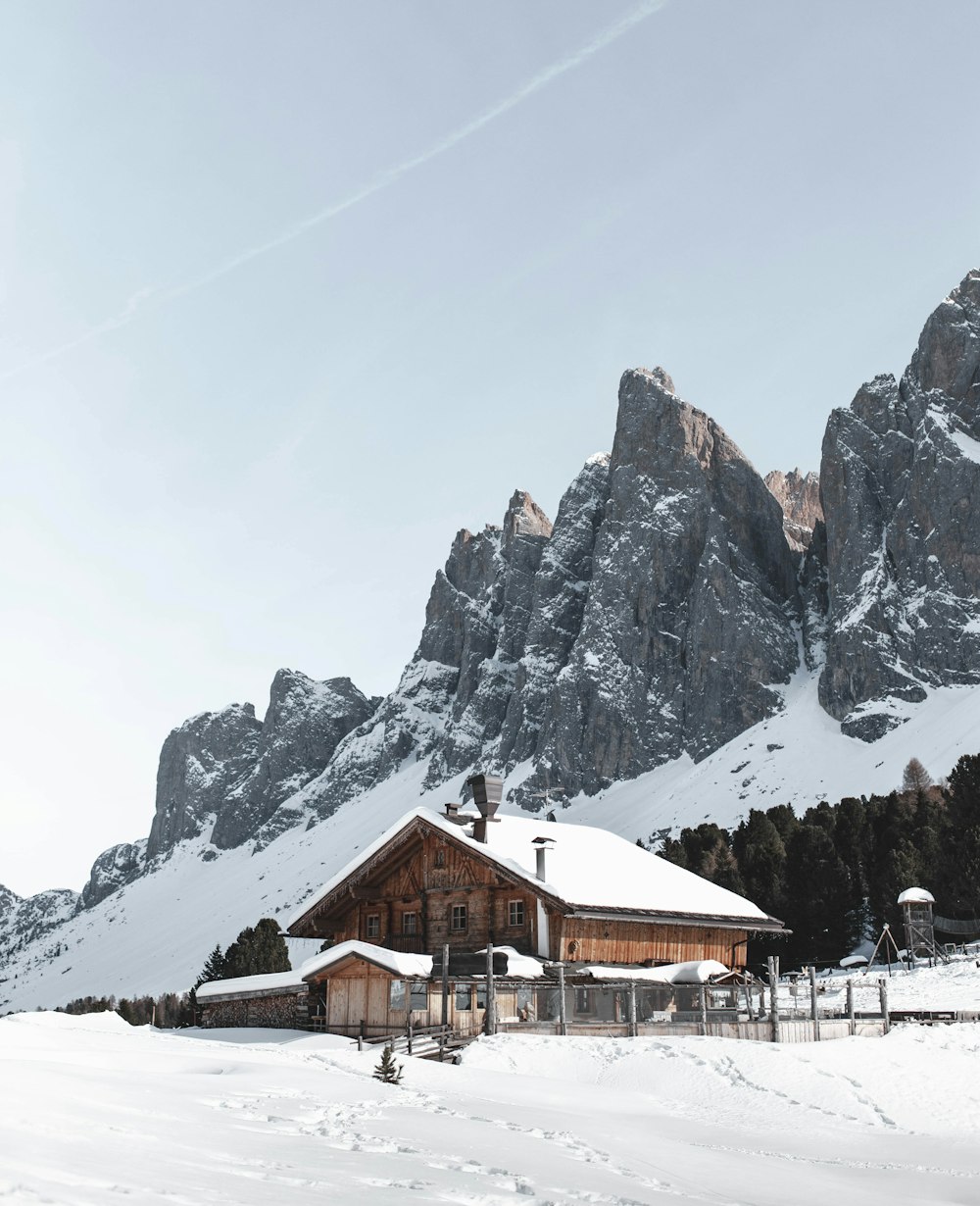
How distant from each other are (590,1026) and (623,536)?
16539cm

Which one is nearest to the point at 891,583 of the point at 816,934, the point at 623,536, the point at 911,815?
the point at 623,536

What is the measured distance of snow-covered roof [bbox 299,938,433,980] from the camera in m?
27.0

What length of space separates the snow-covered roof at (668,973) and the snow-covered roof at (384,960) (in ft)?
17.9

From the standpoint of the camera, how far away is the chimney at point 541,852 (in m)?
32.6

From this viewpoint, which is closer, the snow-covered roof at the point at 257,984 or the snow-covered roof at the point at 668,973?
the snow-covered roof at the point at 668,973

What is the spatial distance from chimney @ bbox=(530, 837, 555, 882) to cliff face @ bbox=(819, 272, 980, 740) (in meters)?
118

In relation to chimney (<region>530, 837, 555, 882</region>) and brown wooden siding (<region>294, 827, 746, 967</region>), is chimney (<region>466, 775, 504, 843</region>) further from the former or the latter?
chimney (<region>530, 837, 555, 882</region>)

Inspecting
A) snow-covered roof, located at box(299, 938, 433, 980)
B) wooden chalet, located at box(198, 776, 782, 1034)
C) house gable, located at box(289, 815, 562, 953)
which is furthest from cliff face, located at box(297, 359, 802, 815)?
snow-covered roof, located at box(299, 938, 433, 980)

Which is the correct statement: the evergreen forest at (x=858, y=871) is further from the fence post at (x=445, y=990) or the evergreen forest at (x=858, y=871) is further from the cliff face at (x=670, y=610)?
the cliff face at (x=670, y=610)

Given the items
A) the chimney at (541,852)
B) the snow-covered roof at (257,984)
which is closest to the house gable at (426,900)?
the chimney at (541,852)

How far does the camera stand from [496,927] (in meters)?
34.0

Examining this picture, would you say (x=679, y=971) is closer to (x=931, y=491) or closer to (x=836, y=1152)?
(x=836, y=1152)

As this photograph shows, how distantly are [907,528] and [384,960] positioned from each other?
5575 inches

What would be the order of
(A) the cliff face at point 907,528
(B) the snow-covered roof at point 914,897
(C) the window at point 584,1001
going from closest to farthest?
(C) the window at point 584,1001 → (B) the snow-covered roof at point 914,897 → (A) the cliff face at point 907,528
